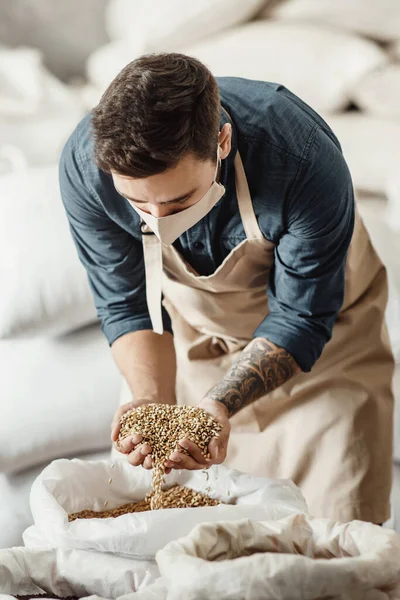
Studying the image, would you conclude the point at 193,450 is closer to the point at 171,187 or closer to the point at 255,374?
the point at 255,374

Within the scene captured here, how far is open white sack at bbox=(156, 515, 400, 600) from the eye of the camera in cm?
65

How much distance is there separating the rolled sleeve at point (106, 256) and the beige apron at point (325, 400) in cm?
5

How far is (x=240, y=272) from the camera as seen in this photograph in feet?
3.95

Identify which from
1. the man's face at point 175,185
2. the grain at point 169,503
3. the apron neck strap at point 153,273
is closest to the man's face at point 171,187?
the man's face at point 175,185

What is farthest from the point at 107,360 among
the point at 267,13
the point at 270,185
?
the point at 267,13

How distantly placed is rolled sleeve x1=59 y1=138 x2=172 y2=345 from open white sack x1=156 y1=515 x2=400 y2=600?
588 mm

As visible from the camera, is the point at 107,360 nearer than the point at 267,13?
Yes

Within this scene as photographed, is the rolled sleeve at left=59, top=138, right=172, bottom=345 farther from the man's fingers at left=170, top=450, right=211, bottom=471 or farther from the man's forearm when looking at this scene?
the man's fingers at left=170, top=450, right=211, bottom=471

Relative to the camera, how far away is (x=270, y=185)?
1076 millimetres

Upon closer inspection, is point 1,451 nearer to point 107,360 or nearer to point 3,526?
point 3,526

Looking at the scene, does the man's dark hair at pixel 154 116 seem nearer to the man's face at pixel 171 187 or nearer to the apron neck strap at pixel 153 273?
the man's face at pixel 171 187

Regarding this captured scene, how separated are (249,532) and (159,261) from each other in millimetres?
551

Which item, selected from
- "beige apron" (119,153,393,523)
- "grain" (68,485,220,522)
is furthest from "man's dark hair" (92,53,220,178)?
"grain" (68,485,220,522)

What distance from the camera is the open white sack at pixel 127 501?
88 centimetres
